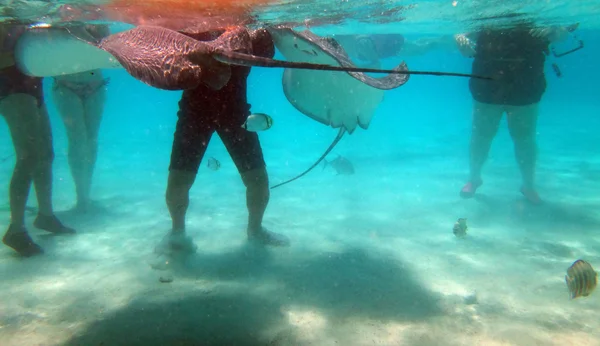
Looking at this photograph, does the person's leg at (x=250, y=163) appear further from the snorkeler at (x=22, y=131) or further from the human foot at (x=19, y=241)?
the human foot at (x=19, y=241)

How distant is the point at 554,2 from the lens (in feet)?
29.2

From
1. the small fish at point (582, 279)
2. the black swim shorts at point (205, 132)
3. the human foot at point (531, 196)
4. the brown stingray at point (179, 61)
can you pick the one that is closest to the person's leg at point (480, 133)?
the human foot at point (531, 196)

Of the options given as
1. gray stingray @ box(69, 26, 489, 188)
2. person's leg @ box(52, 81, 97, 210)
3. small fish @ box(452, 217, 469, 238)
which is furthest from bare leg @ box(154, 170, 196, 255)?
small fish @ box(452, 217, 469, 238)

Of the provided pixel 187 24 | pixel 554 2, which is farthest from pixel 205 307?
pixel 554 2

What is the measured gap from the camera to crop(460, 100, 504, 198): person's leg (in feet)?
24.8

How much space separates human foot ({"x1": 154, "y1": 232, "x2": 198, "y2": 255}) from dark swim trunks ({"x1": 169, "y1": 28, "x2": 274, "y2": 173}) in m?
1.00

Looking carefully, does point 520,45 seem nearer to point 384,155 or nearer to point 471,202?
point 471,202

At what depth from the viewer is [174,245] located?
15.3ft

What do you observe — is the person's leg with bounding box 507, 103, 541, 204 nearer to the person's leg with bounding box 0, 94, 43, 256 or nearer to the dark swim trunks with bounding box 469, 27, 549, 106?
the dark swim trunks with bounding box 469, 27, 549, 106

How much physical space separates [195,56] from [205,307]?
242 centimetres

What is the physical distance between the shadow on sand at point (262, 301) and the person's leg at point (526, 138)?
15.9ft

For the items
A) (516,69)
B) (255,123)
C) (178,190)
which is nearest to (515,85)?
(516,69)

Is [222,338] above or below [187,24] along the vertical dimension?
below

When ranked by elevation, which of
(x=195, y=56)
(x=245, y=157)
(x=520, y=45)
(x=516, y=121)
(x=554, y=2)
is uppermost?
(x=554, y=2)
